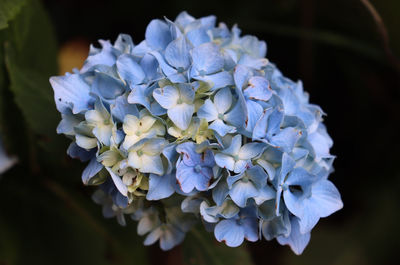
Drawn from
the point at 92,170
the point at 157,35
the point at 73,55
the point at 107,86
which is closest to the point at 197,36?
the point at 157,35

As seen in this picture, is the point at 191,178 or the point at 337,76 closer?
the point at 191,178

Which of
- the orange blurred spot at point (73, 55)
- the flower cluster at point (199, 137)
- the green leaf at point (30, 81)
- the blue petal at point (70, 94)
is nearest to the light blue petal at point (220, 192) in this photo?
the flower cluster at point (199, 137)

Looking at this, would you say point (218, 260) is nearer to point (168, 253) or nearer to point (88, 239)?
point (88, 239)

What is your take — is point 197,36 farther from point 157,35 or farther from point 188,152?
point 188,152

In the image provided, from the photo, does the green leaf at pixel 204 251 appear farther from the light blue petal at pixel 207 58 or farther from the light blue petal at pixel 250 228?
the light blue petal at pixel 207 58

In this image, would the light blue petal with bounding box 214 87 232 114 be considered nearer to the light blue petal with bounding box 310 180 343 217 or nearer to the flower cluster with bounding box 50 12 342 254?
the flower cluster with bounding box 50 12 342 254

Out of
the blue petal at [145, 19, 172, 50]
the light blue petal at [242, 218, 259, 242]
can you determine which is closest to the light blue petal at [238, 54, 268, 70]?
the blue petal at [145, 19, 172, 50]

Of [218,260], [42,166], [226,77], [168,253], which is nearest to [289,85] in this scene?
[226,77]
